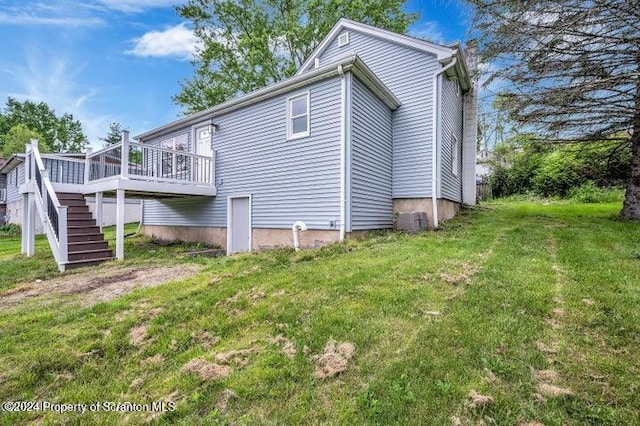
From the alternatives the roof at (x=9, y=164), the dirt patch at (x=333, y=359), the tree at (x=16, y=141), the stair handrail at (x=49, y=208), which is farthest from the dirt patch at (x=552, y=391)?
the tree at (x=16, y=141)

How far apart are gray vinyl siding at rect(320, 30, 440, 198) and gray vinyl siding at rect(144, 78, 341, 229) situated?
3148 mm

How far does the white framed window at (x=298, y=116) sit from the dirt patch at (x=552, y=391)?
7285mm

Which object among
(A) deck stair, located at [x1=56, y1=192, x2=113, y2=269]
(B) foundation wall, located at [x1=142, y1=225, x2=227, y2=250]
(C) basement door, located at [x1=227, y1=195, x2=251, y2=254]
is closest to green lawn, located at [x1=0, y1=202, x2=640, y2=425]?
(A) deck stair, located at [x1=56, y1=192, x2=113, y2=269]

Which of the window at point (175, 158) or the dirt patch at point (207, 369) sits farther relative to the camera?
the window at point (175, 158)

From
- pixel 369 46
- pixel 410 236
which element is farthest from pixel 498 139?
pixel 410 236

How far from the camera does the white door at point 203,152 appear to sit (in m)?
10.6

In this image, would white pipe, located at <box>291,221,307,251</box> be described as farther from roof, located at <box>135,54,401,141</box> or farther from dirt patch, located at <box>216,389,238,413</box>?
dirt patch, located at <box>216,389,238,413</box>

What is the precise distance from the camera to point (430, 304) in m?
3.59

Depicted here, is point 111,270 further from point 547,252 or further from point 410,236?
point 547,252

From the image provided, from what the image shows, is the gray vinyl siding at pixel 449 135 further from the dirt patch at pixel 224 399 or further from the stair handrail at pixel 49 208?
the stair handrail at pixel 49 208

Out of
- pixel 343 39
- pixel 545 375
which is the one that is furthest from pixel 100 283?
pixel 343 39

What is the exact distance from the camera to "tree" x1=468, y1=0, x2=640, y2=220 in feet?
23.0

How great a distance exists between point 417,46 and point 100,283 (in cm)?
1023

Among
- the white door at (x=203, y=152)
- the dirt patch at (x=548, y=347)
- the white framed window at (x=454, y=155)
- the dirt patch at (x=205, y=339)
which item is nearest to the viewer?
the dirt patch at (x=548, y=347)
